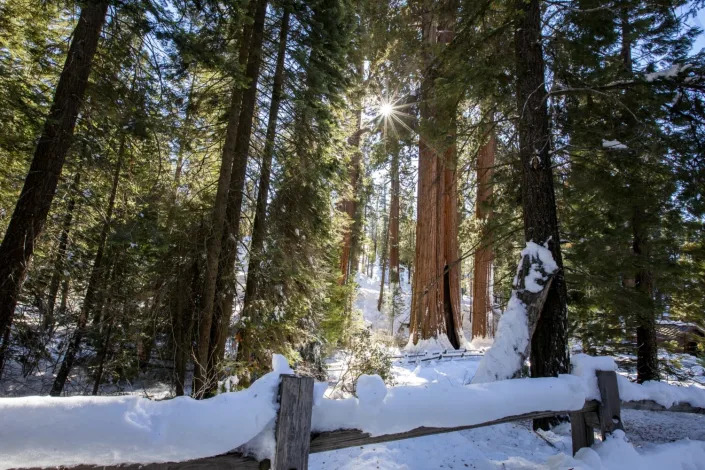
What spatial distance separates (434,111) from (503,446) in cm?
597

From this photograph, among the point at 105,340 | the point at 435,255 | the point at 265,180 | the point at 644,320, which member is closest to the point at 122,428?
the point at 265,180

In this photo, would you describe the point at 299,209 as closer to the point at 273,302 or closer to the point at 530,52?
the point at 273,302

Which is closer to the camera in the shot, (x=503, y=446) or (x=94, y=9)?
(x=503, y=446)

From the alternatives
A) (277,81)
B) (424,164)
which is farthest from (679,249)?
(277,81)

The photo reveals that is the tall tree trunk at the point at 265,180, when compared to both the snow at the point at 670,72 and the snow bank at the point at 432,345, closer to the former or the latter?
the snow at the point at 670,72

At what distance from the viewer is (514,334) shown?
465 centimetres

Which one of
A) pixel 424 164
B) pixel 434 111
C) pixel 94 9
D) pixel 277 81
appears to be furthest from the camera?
pixel 424 164

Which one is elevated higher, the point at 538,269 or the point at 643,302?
the point at 538,269

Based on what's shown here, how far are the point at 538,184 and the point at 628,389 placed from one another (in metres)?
2.76

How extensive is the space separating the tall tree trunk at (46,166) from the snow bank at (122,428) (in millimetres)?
4083

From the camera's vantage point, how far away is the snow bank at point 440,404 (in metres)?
2.44

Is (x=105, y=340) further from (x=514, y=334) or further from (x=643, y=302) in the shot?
(x=643, y=302)

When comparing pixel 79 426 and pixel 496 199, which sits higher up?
pixel 496 199

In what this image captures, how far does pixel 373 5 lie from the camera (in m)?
8.18
